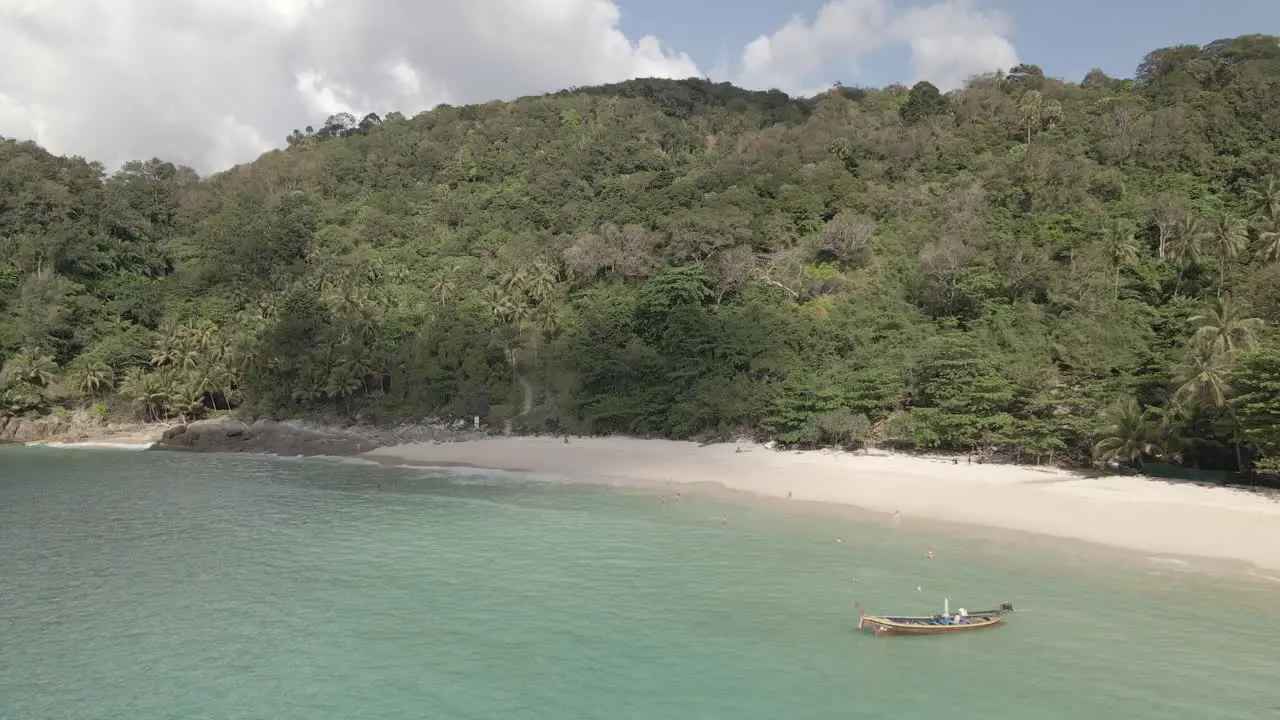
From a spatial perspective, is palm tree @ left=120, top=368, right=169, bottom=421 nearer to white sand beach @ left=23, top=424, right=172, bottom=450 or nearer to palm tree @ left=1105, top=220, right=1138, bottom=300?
white sand beach @ left=23, top=424, right=172, bottom=450

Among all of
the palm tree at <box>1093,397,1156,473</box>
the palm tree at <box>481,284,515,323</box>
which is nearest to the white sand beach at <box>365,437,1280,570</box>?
the palm tree at <box>1093,397,1156,473</box>

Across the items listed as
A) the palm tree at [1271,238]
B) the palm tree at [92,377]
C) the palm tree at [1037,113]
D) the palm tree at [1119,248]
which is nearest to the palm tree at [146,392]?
the palm tree at [92,377]

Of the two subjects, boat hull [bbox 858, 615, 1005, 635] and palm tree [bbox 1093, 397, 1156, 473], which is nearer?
boat hull [bbox 858, 615, 1005, 635]

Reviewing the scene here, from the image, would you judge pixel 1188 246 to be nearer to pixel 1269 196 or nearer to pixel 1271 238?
pixel 1271 238

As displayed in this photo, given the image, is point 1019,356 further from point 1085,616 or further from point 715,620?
point 715,620

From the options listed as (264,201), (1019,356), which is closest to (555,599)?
(1019,356)

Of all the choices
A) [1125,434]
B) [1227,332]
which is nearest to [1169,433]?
[1125,434]
